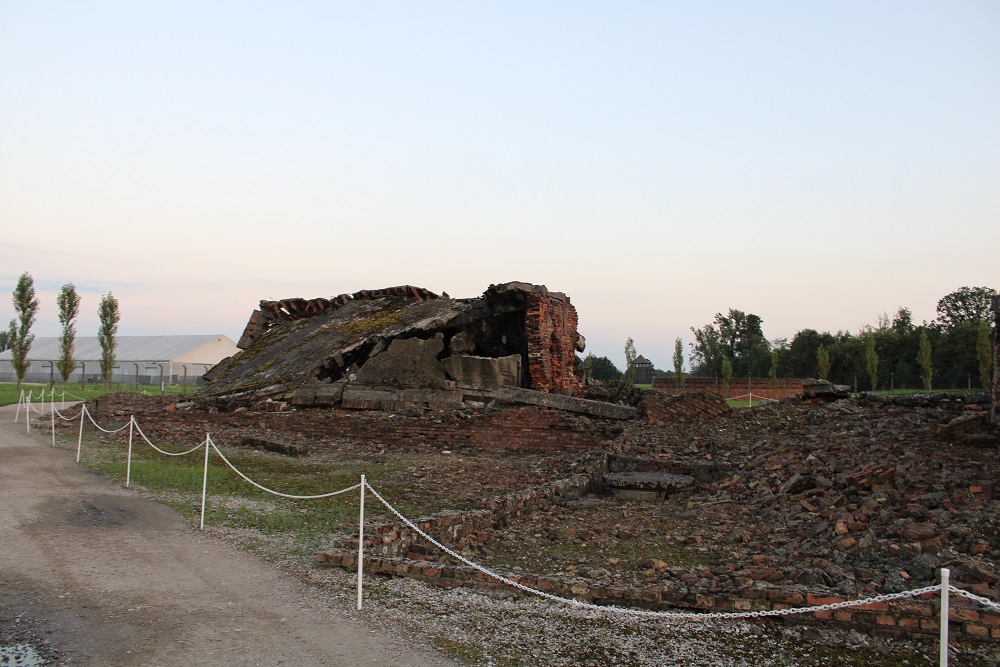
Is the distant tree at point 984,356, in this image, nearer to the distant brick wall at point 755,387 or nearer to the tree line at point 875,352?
the tree line at point 875,352

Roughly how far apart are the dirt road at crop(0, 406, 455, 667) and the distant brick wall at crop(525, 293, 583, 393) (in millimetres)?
10351

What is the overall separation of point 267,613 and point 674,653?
2.97 m

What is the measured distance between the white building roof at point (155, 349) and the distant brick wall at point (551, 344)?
1354 inches

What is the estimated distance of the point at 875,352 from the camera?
155 feet

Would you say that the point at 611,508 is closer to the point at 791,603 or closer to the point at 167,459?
the point at 791,603

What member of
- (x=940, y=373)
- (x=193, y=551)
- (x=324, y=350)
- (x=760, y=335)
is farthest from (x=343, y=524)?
(x=760, y=335)

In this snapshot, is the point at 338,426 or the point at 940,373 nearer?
the point at 338,426

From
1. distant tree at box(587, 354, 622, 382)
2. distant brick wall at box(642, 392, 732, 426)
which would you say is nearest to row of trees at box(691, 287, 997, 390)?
distant tree at box(587, 354, 622, 382)

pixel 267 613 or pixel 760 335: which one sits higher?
pixel 760 335

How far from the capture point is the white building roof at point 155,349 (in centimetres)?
4859

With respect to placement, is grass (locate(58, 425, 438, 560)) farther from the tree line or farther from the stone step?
the tree line

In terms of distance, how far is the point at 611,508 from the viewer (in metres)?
9.49

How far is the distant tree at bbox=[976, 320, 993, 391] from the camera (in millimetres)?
32062

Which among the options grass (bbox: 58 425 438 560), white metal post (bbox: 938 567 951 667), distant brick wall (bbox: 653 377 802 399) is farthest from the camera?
distant brick wall (bbox: 653 377 802 399)
